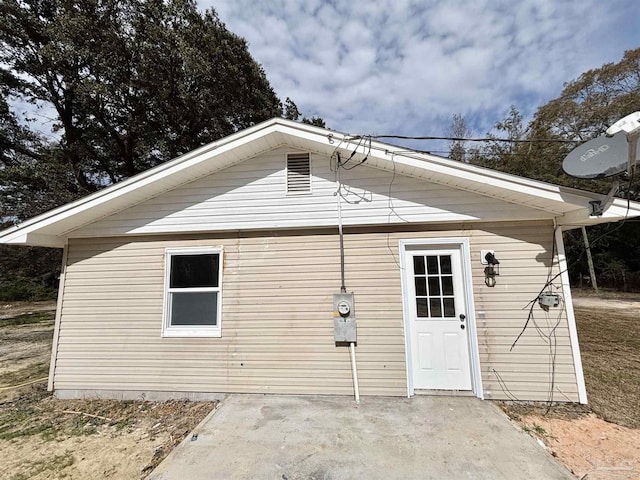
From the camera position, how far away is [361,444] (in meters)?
3.26

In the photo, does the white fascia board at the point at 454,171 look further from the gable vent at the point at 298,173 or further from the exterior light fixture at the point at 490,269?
the exterior light fixture at the point at 490,269

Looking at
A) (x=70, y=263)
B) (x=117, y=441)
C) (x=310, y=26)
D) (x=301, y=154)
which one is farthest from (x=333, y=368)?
(x=310, y=26)

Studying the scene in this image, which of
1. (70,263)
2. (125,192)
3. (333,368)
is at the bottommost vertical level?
(333,368)

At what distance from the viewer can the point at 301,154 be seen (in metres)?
4.88

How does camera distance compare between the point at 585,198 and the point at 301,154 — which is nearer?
the point at 585,198

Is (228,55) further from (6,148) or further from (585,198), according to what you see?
(585,198)

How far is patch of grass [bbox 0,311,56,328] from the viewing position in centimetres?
1248

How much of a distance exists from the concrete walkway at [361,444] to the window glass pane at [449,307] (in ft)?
3.89

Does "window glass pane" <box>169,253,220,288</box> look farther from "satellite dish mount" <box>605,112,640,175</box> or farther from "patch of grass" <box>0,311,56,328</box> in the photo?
"patch of grass" <box>0,311,56,328</box>

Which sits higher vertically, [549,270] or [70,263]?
[70,263]

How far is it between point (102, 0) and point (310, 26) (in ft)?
27.3

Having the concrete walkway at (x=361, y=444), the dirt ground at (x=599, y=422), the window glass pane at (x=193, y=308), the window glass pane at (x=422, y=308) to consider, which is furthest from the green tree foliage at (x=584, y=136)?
the window glass pane at (x=193, y=308)

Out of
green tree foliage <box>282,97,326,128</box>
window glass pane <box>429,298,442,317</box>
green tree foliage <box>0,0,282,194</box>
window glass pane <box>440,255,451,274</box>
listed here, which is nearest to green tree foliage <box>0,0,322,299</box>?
green tree foliage <box>0,0,282,194</box>

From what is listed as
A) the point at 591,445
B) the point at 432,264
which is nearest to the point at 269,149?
the point at 432,264
